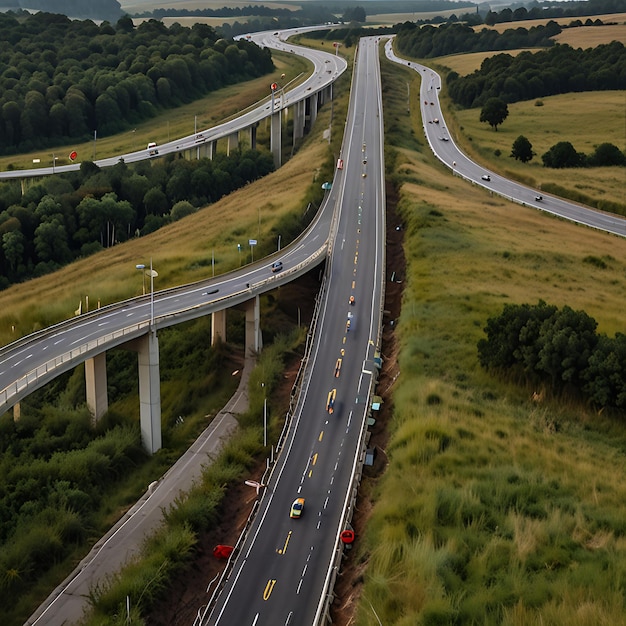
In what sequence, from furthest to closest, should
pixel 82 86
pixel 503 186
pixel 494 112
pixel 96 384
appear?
1. pixel 82 86
2. pixel 494 112
3. pixel 503 186
4. pixel 96 384

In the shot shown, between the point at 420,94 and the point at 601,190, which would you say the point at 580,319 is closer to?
the point at 601,190

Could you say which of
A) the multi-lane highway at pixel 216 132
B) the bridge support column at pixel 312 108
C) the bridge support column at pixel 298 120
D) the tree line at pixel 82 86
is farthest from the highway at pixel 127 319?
the tree line at pixel 82 86

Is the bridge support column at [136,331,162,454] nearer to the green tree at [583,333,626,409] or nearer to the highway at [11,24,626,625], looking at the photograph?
the highway at [11,24,626,625]

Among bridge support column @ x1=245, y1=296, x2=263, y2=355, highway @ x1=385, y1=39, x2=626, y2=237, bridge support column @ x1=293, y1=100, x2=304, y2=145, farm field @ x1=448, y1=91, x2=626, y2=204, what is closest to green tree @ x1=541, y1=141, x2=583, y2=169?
farm field @ x1=448, y1=91, x2=626, y2=204

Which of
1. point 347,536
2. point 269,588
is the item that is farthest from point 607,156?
point 269,588

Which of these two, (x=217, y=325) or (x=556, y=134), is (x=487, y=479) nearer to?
(x=217, y=325)

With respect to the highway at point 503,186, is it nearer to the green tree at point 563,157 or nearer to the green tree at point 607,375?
the green tree at point 563,157
